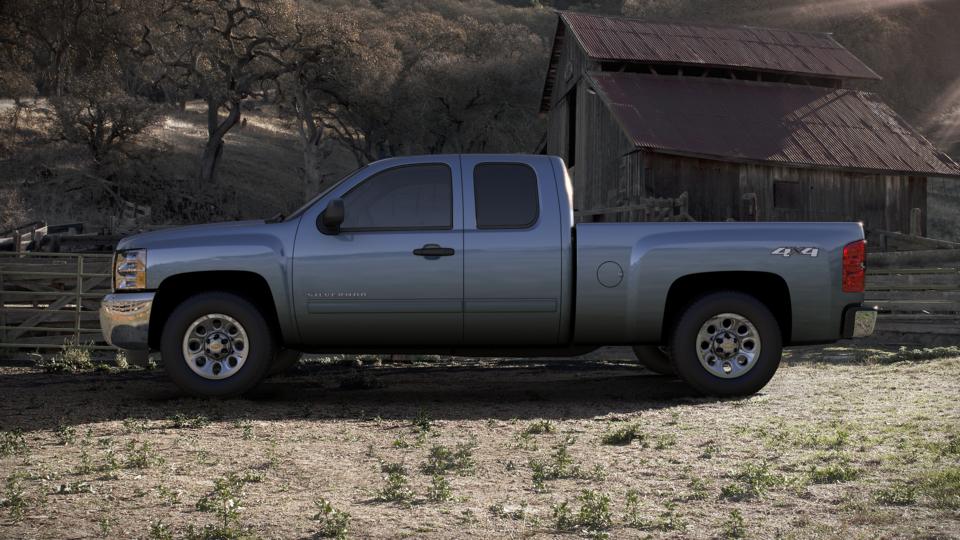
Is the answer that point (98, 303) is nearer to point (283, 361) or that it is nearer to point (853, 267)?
point (283, 361)

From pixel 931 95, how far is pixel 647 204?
6283cm

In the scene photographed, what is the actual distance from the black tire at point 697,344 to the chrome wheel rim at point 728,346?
4 centimetres

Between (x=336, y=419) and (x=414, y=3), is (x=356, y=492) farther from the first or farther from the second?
(x=414, y=3)

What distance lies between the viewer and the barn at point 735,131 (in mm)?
28297

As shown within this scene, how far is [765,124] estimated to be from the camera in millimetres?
29500

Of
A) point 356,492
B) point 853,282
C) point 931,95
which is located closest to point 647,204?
point 853,282

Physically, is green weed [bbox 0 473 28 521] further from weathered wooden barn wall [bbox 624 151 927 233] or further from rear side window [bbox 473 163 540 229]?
weathered wooden barn wall [bbox 624 151 927 233]

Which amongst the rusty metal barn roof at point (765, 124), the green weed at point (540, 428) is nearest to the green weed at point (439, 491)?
the green weed at point (540, 428)

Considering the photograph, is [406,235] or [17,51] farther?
[17,51]

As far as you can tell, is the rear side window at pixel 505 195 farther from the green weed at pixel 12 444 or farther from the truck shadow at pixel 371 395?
the green weed at pixel 12 444

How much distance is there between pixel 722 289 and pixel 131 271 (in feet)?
18.1

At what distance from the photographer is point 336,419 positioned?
881 cm

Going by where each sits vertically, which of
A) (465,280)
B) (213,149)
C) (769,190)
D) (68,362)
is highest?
(213,149)

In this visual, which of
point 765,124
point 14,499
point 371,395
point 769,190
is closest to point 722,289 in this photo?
point 371,395
